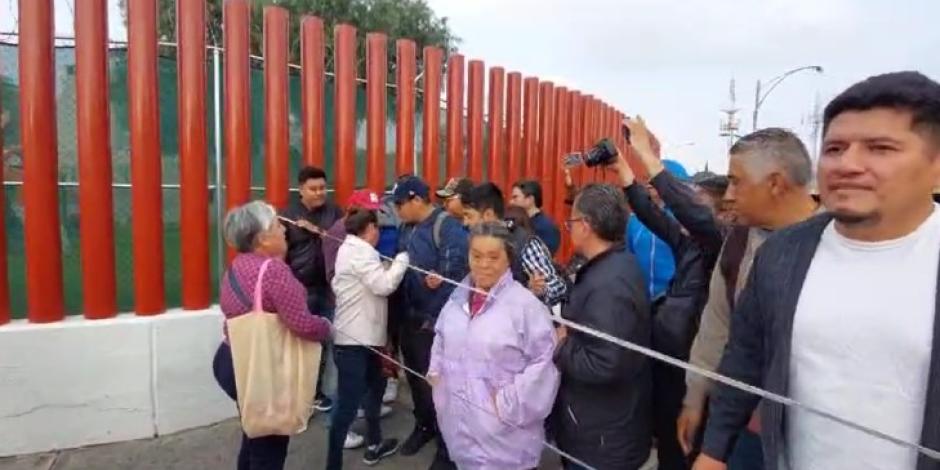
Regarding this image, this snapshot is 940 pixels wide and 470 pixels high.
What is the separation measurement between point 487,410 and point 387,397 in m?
2.41

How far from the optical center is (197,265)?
160 inches

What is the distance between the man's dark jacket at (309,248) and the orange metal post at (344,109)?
80 centimetres

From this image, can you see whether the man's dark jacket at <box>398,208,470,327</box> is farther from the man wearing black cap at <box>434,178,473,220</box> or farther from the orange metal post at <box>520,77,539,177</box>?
the orange metal post at <box>520,77,539,177</box>

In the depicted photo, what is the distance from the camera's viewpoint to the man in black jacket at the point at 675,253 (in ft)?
8.17

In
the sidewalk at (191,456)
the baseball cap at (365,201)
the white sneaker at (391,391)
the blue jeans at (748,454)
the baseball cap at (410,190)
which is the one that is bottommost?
the sidewalk at (191,456)

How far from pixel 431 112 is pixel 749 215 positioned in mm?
4417

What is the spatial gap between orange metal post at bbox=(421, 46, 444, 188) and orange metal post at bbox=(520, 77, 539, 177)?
212 centimetres

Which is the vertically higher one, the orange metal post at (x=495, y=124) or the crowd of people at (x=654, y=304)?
the orange metal post at (x=495, y=124)

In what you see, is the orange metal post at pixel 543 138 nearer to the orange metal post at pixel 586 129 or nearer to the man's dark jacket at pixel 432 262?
the orange metal post at pixel 586 129

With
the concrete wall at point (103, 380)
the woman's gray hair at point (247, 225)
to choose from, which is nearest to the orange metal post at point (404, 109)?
the concrete wall at point (103, 380)

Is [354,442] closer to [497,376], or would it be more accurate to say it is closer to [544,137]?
[497,376]

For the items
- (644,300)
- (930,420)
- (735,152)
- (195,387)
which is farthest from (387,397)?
(930,420)

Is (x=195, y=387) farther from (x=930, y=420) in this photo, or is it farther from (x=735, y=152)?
(x=930, y=420)

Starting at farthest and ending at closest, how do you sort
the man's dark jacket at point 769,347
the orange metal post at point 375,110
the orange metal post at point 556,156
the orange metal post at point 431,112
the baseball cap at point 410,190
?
the orange metal post at point 556,156 → the orange metal post at point 431,112 → the orange metal post at point 375,110 → the baseball cap at point 410,190 → the man's dark jacket at point 769,347
